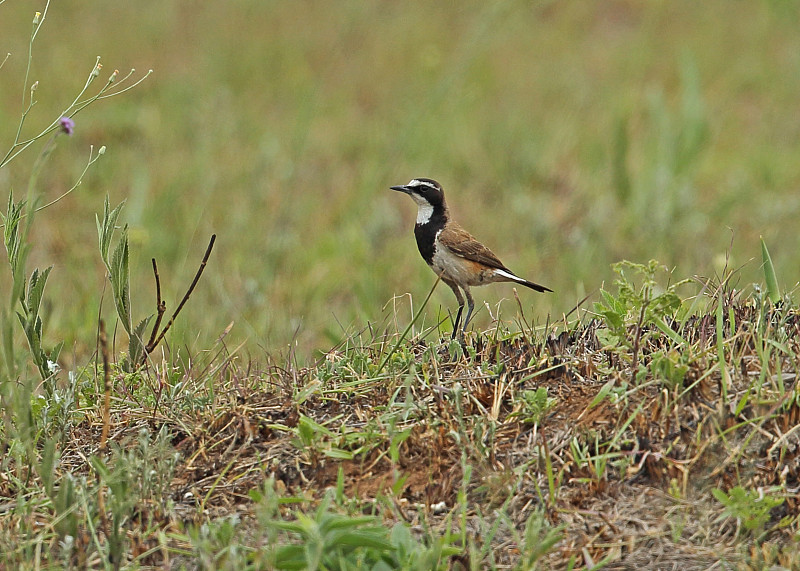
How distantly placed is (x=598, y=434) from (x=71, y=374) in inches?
74.0

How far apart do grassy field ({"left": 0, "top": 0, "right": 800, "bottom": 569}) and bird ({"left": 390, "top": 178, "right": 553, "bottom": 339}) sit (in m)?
Result: 0.23

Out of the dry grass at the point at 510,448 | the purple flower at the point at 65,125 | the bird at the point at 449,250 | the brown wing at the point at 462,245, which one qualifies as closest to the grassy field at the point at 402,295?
the dry grass at the point at 510,448

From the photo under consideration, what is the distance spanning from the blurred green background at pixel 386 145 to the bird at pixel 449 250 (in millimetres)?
976

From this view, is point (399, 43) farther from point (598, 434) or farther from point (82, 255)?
point (598, 434)

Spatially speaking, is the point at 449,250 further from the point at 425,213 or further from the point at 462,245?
the point at 425,213

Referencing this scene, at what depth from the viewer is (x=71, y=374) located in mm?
3807

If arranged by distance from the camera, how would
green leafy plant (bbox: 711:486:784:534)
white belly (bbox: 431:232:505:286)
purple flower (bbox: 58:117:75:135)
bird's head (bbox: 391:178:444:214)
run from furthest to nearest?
bird's head (bbox: 391:178:444:214) < white belly (bbox: 431:232:505:286) < purple flower (bbox: 58:117:75:135) < green leafy plant (bbox: 711:486:784:534)

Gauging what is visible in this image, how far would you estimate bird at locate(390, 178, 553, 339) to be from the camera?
4902 mm

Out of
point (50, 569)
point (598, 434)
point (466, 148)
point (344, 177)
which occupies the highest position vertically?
point (466, 148)

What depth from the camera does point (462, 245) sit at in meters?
4.92

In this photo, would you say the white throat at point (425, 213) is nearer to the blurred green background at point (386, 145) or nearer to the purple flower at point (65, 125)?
the blurred green background at point (386, 145)

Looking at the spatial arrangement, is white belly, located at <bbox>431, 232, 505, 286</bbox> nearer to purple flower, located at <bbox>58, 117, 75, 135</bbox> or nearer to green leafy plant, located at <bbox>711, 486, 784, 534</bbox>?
purple flower, located at <bbox>58, 117, 75, 135</bbox>

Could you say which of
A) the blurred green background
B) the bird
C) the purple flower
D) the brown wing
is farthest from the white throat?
the purple flower

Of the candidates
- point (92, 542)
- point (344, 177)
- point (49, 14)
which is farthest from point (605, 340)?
point (49, 14)
